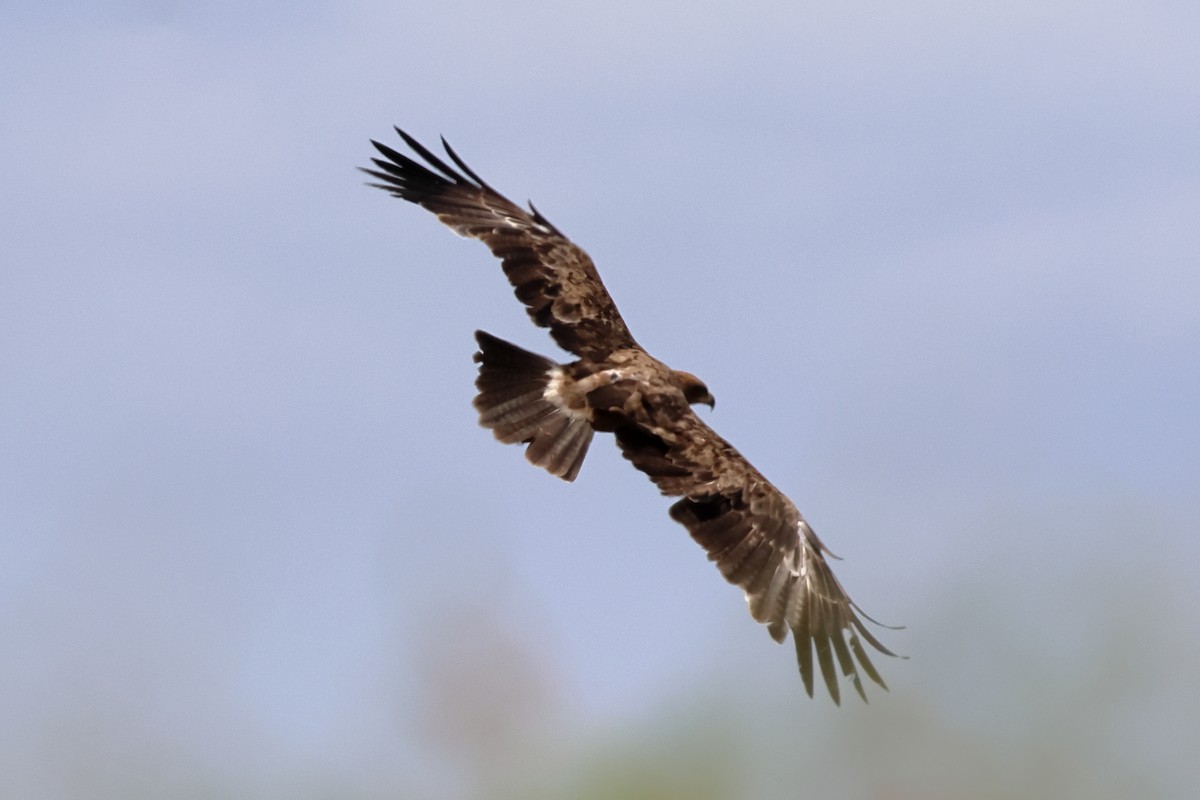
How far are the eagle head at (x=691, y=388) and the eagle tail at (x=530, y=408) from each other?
98 cm

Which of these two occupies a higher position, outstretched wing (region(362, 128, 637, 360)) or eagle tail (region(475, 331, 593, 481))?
outstretched wing (region(362, 128, 637, 360))

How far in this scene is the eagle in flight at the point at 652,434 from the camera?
1641 centimetres

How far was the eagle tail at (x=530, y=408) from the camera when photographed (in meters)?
17.0

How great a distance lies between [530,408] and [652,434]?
121 cm

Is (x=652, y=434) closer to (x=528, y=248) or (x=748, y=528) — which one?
(x=748, y=528)

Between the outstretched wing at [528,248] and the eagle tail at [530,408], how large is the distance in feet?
1.35

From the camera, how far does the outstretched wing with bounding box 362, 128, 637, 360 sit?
57.8 feet

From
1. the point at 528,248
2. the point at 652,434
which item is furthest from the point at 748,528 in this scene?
the point at 528,248

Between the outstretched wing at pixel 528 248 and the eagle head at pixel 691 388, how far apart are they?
0.56 meters

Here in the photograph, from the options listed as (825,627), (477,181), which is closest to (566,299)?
(477,181)

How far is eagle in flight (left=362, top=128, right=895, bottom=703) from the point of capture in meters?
16.4

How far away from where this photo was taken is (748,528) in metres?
16.6

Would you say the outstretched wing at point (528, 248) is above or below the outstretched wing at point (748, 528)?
above

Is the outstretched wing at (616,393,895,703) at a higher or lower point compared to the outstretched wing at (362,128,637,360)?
lower
